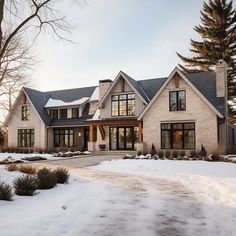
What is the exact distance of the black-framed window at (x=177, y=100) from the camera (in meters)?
25.6

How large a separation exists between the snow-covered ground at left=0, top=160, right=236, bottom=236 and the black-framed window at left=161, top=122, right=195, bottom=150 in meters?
13.0

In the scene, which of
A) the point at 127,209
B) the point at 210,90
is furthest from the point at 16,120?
the point at 127,209

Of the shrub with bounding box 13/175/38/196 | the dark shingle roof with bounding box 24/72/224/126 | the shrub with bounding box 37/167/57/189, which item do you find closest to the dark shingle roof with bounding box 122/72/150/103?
the dark shingle roof with bounding box 24/72/224/126

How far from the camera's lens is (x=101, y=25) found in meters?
14.9

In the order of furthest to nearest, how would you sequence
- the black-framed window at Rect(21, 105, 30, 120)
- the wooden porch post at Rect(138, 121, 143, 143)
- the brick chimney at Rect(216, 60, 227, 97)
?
the black-framed window at Rect(21, 105, 30, 120) < the wooden porch post at Rect(138, 121, 143, 143) < the brick chimney at Rect(216, 60, 227, 97)

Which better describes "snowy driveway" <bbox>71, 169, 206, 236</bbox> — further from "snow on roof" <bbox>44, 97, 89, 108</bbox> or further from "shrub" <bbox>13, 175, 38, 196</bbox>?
"snow on roof" <bbox>44, 97, 89, 108</bbox>

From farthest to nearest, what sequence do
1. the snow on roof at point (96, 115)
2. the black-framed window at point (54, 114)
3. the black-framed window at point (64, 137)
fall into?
1. the black-framed window at point (54, 114)
2. the black-framed window at point (64, 137)
3. the snow on roof at point (96, 115)

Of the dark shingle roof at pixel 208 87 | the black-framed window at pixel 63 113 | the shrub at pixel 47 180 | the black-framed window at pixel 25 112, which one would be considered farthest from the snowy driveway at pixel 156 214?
the black-framed window at pixel 25 112

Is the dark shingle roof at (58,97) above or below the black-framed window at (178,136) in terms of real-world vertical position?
above

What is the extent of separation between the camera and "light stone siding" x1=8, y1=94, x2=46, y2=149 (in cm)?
3491

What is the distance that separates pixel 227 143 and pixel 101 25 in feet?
52.8

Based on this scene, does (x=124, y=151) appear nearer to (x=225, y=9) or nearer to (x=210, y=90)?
(x=210, y=90)

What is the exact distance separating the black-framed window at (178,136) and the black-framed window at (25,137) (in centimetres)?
1631

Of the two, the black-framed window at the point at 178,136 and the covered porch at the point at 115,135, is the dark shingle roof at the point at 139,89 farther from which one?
the black-framed window at the point at 178,136
